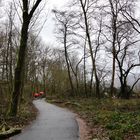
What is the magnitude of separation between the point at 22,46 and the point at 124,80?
19189mm

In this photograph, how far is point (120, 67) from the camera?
35469mm

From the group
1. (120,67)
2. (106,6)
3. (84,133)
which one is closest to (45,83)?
(120,67)

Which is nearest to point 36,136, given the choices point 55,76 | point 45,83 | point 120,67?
point 120,67

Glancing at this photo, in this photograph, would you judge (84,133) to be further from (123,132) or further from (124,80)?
(124,80)

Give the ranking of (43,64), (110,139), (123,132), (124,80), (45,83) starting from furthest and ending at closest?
1. (45,83)
2. (43,64)
3. (124,80)
4. (123,132)
5. (110,139)

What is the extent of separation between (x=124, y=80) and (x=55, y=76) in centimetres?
3243

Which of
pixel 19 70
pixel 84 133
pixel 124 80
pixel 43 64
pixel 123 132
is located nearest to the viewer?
pixel 123 132

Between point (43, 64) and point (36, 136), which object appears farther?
point (43, 64)

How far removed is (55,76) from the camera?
65438 millimetres

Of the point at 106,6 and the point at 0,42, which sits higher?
the point at 106,6

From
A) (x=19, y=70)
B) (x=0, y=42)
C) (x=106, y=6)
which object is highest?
(x=106, y=6)

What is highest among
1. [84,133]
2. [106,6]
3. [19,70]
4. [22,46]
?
[106,6]

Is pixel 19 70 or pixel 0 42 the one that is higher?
pixel 0 42

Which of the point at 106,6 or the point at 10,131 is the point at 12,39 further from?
the point at 10,131
